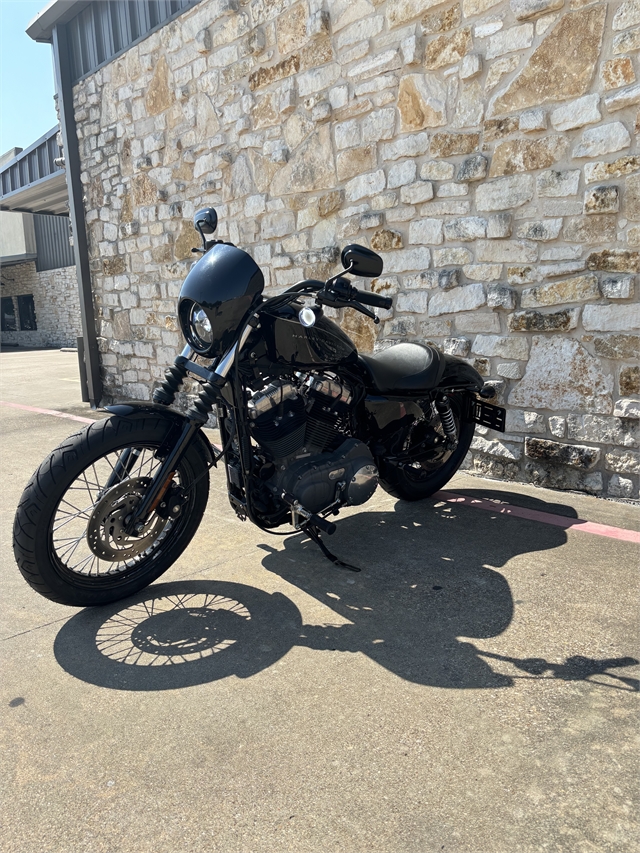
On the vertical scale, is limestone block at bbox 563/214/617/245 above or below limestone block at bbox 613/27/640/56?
below

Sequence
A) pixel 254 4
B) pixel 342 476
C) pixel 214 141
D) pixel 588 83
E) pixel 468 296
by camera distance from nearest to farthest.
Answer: pixel 342 476 → pixel 588 83 → pixel 468 296 → pixel 254 4 → pixel 214 141

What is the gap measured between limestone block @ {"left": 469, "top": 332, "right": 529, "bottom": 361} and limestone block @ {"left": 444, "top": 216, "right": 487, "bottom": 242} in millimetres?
706

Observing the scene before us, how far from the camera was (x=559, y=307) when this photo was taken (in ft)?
14.6

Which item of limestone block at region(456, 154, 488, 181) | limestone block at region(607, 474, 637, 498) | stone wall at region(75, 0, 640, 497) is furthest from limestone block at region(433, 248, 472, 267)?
limestone block at region(607, 474, 637, 498)

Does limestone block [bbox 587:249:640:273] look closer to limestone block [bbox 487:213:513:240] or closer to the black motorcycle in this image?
limestone block [bbox 487:213:513:240]

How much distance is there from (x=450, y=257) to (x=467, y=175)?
1.85 ft

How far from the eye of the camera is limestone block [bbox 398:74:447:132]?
4.86 meters

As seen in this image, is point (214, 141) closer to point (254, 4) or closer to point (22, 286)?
point (254, 4)

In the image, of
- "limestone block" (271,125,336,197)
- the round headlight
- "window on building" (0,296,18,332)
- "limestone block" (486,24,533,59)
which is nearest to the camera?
the round headlight

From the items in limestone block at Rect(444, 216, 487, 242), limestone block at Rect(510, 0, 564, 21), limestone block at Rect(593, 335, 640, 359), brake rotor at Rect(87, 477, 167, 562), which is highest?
limestone block at Rect(510, 0, 564, 21)

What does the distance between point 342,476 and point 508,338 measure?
194cm

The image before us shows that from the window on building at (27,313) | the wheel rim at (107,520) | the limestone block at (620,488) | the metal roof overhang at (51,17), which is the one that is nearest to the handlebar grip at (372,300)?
the wheel rim at (107,520)

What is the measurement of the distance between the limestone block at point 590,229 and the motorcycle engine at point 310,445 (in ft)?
6.23

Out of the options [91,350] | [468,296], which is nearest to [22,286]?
[91,350]
